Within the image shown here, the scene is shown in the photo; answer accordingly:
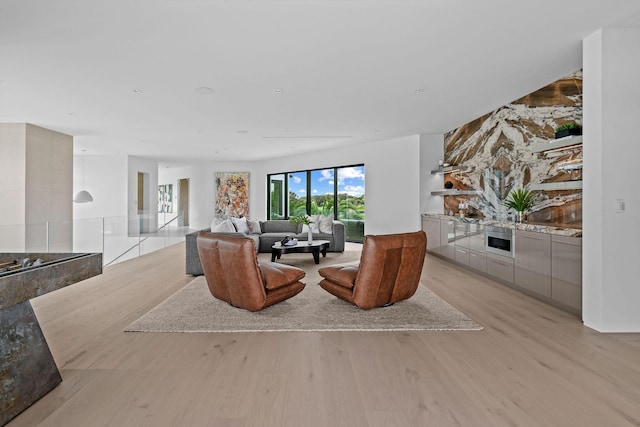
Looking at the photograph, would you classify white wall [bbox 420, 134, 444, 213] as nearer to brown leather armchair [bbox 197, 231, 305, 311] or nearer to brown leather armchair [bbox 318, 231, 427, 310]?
brown leather armchair [bbox 318, 231, 427, 310]

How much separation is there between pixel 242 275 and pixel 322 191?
267 inches

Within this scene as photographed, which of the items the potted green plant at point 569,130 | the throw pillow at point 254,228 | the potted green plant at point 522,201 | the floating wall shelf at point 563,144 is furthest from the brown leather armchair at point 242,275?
the throw pillow at point 254,228

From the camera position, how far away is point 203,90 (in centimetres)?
434

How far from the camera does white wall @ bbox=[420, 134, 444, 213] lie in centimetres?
722

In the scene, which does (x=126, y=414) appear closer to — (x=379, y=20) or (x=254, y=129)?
(x=379, y=20)

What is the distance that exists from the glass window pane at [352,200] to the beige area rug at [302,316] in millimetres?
4980

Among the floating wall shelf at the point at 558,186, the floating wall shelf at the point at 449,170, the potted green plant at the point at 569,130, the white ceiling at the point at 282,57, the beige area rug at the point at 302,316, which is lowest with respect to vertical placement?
the beige area rug at the point at 302,316

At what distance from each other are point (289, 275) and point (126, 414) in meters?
1.90

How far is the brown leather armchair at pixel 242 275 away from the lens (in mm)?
3117

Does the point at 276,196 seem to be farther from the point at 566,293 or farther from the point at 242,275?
the point at 566,293

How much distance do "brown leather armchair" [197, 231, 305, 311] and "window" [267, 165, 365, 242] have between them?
560cm

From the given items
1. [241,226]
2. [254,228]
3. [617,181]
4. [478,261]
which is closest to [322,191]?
[254,228]

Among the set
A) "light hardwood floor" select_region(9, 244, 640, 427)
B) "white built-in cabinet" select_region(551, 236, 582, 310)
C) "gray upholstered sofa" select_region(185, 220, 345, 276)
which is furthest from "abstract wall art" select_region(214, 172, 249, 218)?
"white built-in cabinet" select_region(551, 236, 582, 310)

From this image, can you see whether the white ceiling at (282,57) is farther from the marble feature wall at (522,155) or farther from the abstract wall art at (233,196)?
the abstract wall art at (233,196)
